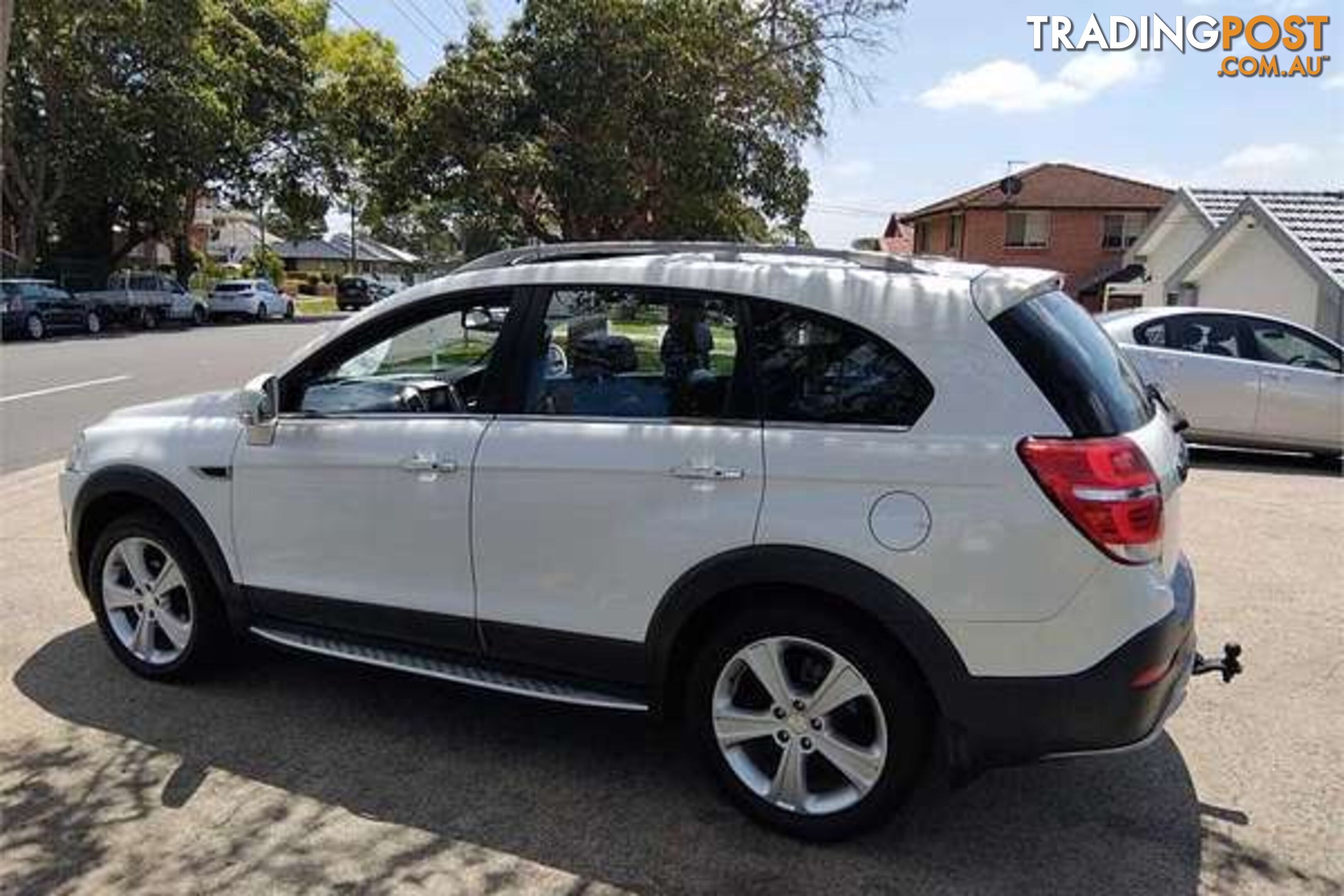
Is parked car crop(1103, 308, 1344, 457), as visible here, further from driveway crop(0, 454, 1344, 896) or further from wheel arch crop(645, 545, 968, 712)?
wheel arch crop(645, 545, 968, 712)

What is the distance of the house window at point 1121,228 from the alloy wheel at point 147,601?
45.5m

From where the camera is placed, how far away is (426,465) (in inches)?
154

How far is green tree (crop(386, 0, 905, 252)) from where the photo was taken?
26828 mm

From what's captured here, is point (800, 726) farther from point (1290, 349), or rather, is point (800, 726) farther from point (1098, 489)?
point (1290, 349)

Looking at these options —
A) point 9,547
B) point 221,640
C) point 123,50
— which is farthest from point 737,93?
point 221,640

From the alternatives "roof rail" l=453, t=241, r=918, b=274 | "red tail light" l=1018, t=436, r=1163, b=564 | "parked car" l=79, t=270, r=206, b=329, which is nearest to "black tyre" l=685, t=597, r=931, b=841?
"red tail light" l=1018, t=436, r=1163, b=564

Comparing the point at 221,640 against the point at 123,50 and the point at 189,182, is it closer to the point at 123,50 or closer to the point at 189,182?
the point at 123,50

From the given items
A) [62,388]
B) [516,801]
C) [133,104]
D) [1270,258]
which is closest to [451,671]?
[516,801]

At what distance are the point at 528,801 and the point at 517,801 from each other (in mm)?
35

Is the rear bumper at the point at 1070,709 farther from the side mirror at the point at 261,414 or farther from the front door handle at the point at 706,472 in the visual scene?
the side mirror at the point at 261,414

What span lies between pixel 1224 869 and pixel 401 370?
125 inches

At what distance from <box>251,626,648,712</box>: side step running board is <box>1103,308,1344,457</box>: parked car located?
26.6ft

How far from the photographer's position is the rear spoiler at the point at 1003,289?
3363 millimetres

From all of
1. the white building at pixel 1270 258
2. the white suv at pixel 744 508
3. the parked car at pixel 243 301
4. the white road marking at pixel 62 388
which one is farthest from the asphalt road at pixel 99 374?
the white building at pixel 1270 258
